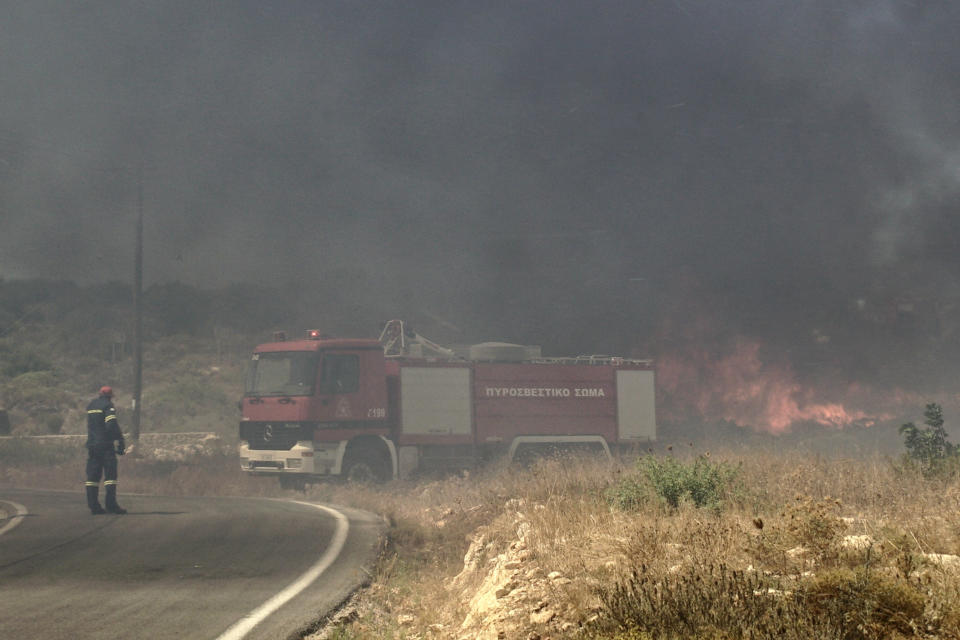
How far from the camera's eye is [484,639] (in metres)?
5.29

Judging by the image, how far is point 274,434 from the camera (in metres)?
18.6

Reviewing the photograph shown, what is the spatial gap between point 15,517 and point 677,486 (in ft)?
32.6

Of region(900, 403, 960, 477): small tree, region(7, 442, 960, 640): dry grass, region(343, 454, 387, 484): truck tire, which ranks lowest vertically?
region(343, 454, 387, 484): truck tire

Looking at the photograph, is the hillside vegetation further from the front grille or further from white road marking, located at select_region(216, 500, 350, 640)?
the front grille

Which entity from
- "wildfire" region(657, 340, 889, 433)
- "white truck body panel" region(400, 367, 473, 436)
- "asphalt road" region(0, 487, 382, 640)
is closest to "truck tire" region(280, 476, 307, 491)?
"white truck body panel" region(400, 367, 473, 436)

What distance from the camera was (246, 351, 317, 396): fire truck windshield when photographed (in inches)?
738

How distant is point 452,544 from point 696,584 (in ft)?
20.5

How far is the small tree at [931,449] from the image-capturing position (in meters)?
10.6

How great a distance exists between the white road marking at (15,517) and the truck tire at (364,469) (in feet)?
21.6

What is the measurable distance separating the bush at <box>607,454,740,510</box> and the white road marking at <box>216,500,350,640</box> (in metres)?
3.22

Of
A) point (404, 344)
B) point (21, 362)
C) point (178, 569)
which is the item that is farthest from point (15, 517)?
point (21, 362)

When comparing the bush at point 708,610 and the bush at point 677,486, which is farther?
the bush at point 677,486

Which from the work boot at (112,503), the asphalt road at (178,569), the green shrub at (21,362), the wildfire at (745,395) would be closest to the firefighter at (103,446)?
the work boot at (112,503)

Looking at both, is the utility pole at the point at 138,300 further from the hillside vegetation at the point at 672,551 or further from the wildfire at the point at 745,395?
the wildfire at the point at 745,395
